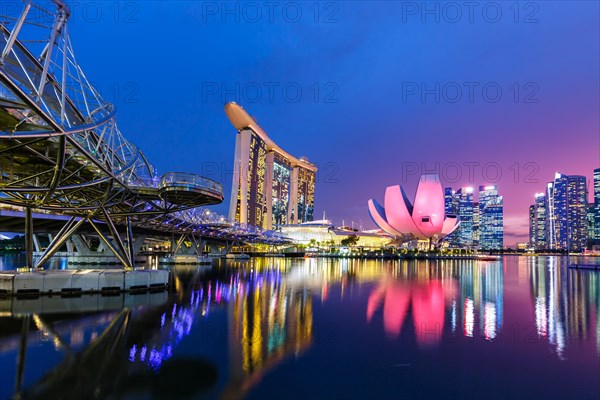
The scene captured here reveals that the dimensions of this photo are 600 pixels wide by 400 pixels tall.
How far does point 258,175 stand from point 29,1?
118 metres

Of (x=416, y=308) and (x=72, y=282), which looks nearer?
(x=416, y=308)

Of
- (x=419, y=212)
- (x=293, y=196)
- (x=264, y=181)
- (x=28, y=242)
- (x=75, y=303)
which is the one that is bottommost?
(x=75, y=303)

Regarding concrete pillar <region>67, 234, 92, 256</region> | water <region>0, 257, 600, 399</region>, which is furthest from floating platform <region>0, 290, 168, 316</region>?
concrete pillar <region>67, 234, 92, 256</region>

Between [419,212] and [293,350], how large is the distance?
266ft

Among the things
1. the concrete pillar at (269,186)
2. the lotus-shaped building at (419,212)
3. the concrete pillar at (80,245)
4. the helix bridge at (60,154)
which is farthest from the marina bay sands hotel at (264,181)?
the helix bridge at (60,154)

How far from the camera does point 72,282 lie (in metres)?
16.0

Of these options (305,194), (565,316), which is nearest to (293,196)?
(305,194)

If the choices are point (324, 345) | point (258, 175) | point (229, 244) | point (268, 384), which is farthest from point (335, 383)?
point (258, 175)

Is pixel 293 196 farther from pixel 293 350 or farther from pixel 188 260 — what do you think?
pixel 293 350

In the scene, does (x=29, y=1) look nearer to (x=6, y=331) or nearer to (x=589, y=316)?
(x=6, y=331)

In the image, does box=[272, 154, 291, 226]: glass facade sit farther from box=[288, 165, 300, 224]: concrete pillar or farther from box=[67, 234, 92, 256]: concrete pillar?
box=[67, 234, 92, 256]: concrete pillar

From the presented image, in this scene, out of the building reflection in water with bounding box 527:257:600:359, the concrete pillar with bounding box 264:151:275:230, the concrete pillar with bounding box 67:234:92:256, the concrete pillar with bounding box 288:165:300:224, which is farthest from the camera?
the concrete pillar with bounding box 288:165:300:224

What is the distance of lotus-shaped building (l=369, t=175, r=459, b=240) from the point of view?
83.1 metres

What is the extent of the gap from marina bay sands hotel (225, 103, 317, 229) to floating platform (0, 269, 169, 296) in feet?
264
